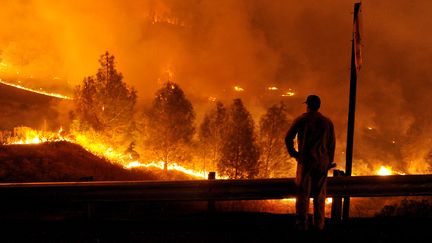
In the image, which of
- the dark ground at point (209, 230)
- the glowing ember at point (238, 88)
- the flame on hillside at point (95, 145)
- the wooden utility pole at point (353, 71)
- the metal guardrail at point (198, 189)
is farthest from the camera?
the glowing ember at point (238, 88)

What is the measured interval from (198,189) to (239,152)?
30237 mm

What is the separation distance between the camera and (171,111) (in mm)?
38938

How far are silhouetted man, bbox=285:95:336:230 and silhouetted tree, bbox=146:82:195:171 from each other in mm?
32846

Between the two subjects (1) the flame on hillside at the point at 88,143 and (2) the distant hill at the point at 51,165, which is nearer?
(2) the distant hill at the point at 51,165

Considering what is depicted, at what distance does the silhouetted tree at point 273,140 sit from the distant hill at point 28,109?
92.2 ft

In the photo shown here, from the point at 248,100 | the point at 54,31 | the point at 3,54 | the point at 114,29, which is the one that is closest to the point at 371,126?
the point at 248,100

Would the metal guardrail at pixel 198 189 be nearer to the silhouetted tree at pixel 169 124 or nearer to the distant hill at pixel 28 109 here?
the silhouetted tree at pixel 169 124

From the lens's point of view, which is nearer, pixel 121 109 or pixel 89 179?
pixel 89 179

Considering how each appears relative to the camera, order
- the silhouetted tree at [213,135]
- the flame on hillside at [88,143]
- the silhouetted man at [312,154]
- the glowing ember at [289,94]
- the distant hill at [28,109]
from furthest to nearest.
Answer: the glowing ember at [289,94] → the distant hill at [28,109] → the silhouetted tree at [213,135] → the flame on hillside at [88,143] → the silhouetted man at [312,154]

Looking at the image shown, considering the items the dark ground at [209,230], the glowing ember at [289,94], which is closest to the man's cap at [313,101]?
the dark ground at [209,230]

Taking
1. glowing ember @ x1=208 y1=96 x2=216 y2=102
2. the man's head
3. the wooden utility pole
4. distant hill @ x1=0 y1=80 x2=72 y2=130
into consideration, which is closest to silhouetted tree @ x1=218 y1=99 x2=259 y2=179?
Answer: distant hill @ x1=0 y1=80 x2=72 y2=130

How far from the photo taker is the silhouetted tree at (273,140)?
1572 inches

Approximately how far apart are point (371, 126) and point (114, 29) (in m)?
93.9

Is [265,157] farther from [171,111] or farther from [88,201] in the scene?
[88,201]
